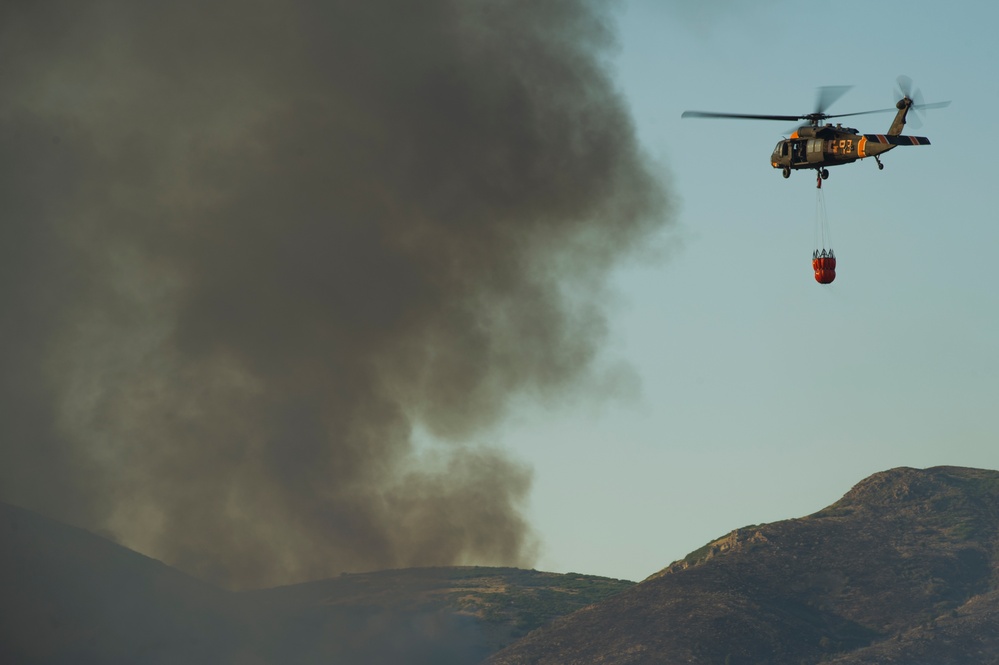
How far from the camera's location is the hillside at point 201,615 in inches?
3912

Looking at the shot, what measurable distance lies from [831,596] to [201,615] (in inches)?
2030

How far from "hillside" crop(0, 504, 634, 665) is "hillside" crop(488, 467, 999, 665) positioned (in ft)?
29.5

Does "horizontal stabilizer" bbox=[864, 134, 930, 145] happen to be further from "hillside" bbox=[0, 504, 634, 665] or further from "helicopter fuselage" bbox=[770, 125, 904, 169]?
"hillside" bbox=[0, 504, 634, 665]

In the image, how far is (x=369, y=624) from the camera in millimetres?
111438

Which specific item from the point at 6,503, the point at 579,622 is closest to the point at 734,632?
the point at 579,622

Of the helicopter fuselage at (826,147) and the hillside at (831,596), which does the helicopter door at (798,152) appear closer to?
the helicopter fuselage at (826,147)

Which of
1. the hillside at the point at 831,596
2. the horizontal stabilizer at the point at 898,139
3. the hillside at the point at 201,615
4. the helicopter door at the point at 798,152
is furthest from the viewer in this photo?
the hillside at the point at 201,615

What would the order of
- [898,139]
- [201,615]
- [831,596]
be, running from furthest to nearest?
[831,596], [201,615], [898,139]

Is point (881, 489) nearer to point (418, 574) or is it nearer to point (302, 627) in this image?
point (418, 574)

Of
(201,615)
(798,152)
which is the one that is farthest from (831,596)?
(798,152)

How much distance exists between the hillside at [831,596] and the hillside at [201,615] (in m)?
9.00

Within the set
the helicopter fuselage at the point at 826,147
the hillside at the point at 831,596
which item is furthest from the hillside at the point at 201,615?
the helicopter fuselage at the point at 826,147

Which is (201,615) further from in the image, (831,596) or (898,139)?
(898,139)

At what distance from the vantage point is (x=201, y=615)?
10694 centimetres
